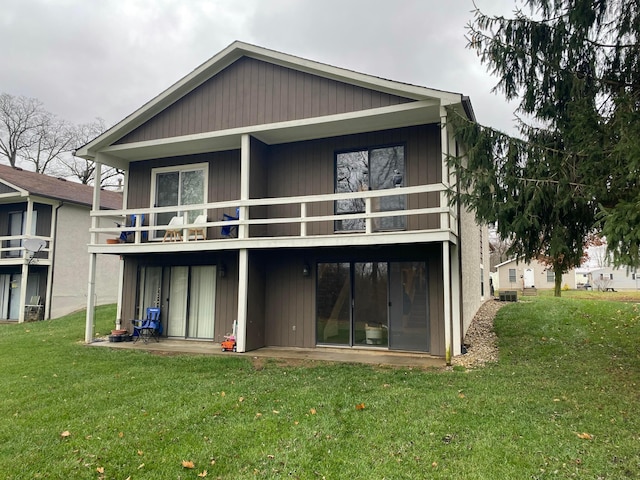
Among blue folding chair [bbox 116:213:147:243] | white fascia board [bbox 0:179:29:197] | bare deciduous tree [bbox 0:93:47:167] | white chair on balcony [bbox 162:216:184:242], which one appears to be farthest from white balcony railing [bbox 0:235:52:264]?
bare deciduous tree [bbox 0:93:47:167]

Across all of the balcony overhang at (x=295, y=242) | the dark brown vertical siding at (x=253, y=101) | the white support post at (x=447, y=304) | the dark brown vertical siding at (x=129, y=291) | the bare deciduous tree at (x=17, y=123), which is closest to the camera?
the white support post at (x=447, y=304)

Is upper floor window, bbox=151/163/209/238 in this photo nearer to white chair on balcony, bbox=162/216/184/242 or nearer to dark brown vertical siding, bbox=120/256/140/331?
white chair on balcony, bbox=162/216/184/242

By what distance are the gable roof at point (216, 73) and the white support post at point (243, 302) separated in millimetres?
A: 3041

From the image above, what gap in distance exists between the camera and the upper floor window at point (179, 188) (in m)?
11.5

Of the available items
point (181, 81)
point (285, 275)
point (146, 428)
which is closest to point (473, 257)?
point (285, 275)

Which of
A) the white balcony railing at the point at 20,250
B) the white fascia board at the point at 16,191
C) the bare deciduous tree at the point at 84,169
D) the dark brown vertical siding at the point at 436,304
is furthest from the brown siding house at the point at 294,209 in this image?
the bare deciduous tree at the point at 84,169

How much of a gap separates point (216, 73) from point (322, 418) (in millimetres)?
8830

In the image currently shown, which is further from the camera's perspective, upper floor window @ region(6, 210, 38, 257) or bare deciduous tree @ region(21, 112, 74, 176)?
bare deciduous tree @ region(21, 112, 74, 176)

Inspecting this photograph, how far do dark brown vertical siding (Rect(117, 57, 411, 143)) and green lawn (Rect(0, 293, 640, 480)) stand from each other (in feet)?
18.0

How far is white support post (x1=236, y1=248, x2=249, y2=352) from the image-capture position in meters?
9.46

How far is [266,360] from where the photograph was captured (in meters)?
8.70

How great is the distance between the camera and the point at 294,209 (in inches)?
414

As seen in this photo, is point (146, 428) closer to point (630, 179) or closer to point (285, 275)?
point (285, 275)

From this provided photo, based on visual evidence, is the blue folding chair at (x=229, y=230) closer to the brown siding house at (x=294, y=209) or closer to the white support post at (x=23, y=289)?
the brown siding house at (x=294, y=209)
